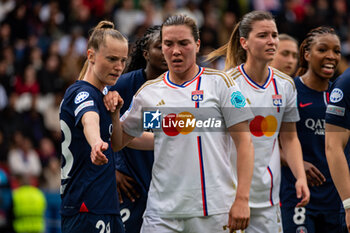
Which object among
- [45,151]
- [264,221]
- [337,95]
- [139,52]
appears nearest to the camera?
[337,95]

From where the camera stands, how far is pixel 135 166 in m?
5.65

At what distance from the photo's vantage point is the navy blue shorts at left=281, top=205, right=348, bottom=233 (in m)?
5.89

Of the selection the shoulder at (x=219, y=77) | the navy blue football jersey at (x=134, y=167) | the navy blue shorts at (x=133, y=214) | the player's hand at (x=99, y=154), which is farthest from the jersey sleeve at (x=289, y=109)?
the player's hand at (x=99, y=154)

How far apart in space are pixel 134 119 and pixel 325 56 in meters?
2.18

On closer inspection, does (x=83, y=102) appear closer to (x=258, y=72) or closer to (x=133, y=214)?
(x=133, y=214)

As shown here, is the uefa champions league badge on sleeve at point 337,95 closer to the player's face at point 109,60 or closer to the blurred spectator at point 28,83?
the player's face at point 109,60

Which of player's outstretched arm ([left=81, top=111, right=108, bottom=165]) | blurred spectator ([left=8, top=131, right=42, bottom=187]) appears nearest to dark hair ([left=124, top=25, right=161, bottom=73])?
player's outstretched arm ([left=81, top=111, right=108, bottom=165])

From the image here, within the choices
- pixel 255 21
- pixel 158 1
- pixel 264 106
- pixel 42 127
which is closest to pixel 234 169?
pixel 264 106

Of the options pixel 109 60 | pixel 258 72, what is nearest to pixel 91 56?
pixel 109 60

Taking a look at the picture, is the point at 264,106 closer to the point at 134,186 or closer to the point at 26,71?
the point at 134,186

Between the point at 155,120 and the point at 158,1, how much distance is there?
12488mm

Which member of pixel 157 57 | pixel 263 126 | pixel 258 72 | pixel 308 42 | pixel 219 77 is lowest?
pixel 263 126

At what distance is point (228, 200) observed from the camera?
15.0ft

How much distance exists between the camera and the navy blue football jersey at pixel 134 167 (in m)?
5.62
